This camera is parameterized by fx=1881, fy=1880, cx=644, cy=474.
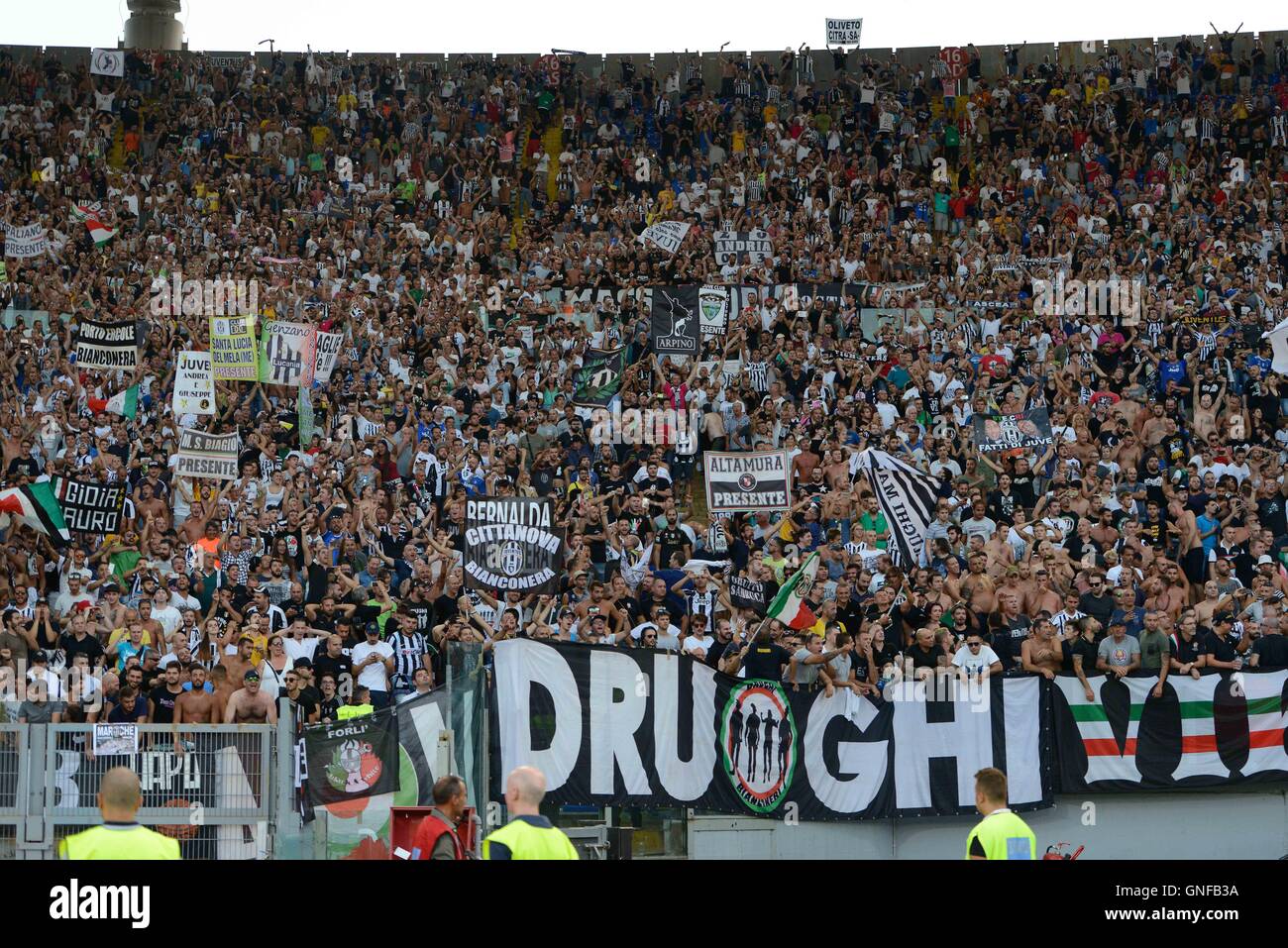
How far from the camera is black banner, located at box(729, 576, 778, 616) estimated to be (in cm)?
1739

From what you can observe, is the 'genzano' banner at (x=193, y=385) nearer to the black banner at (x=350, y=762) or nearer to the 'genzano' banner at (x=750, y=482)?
the 'genzano' banner at (x=750, y=482)

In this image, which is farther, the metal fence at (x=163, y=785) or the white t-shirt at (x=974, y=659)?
the white t-shirt at (x=974, y=659)

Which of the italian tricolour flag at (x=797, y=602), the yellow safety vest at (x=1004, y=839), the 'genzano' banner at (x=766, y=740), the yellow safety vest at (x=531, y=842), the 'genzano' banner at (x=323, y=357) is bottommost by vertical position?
the 'genzano' banner at (x=766, y=740)

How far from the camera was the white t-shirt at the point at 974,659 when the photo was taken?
608 inches

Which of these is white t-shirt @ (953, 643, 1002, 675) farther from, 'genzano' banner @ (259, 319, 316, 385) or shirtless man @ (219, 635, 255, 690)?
'genzano' banner @ (259, 319, 316, 385)

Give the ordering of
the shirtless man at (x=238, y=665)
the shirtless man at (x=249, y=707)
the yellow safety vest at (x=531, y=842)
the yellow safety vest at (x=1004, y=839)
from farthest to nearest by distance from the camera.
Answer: the shirtless man at (x=238, y=665), the shirtless man at (x=249, y=707), the yellow safety vest at (x=1004, y=839), the yellow safety vest at (x=531, y=842)

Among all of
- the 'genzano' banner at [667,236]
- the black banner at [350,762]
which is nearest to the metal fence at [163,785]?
the black banner at [350,762]

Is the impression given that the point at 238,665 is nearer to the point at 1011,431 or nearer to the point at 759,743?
the point at 759,743

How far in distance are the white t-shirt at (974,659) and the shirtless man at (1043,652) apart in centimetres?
26

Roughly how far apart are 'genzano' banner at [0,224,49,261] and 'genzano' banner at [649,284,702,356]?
10295mm

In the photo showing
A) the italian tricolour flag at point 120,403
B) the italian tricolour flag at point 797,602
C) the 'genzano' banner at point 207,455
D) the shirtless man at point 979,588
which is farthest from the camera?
the italian tricolour flag at point 120,403

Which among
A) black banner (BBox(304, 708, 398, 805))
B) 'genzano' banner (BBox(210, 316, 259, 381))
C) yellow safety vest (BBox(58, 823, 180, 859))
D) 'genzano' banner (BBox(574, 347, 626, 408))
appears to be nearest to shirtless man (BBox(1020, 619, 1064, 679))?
black banner (BBox(304, 708, 398, 805))

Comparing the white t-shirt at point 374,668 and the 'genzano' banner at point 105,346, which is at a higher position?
the 'genzano' banner at point 105,346
